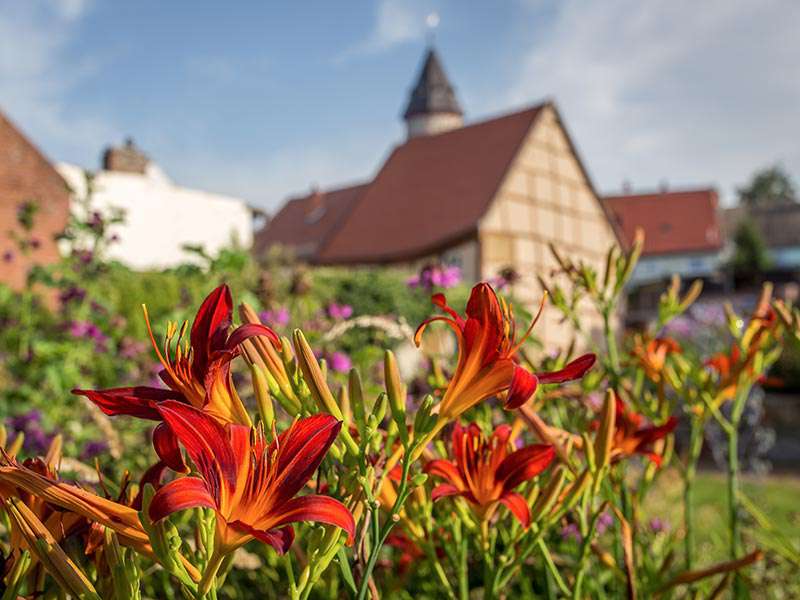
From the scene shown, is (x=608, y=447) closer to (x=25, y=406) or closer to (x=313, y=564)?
(x=313, y=564)

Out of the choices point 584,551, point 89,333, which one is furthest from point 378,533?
point 89,333

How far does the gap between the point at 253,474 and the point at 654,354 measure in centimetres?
85

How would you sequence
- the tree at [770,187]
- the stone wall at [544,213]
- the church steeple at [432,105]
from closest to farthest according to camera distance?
the stone wall at [544,213], the church steeple at [432,105], the tree at [770,187]

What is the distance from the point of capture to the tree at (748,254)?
33531mm

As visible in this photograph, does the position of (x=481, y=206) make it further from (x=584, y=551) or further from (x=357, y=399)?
(x=357, y=399)

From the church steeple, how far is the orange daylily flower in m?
32.4

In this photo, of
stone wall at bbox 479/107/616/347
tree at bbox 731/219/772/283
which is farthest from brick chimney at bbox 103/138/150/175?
tree at bbox 731/219/772/283

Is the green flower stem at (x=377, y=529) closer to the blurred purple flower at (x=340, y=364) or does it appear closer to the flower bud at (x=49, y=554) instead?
the flower bud at (x=49, y=554)

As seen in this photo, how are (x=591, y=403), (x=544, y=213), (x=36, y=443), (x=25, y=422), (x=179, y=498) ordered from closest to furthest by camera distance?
1. (x=179, y=498)
2. (x=591, y=403)
3. (x=36, y=443)
4. (x=25, y=422)
5. (x=544, y=213)

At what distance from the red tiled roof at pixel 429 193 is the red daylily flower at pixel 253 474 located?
44.9ft

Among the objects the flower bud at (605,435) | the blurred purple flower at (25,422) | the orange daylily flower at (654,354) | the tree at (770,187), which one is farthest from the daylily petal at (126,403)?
the tree at (770,187)

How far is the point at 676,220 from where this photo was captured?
35562mm

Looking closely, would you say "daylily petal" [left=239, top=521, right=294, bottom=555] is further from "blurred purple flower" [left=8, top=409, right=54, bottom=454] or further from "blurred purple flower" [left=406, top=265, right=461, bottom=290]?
"blurred purple flower" [left=406, top=265, right=461, bottom=290]

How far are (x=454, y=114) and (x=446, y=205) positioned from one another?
59.7ft
